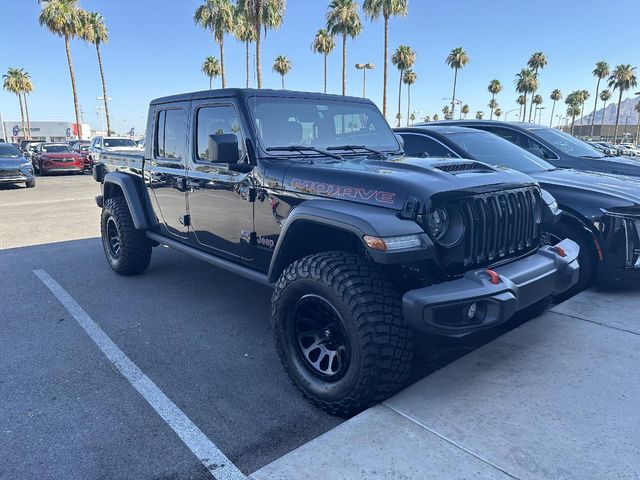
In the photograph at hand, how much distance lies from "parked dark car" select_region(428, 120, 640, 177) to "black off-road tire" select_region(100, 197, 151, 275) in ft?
15.3

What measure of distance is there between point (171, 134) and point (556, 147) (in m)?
5.26

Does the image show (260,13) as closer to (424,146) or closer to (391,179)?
(424,146)

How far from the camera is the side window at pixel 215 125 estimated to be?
11.6 feet

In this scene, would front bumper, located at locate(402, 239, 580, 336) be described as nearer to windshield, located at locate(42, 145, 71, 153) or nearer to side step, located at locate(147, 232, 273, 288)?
side step, located at locate(147, 232, 273, 288)

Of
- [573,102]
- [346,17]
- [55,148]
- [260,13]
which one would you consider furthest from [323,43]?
[573,102]

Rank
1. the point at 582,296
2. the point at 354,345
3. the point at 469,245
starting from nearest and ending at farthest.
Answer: the point at 354,345 → the point at 469,245 → the point at 582,296

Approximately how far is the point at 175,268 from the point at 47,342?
7.11 ft

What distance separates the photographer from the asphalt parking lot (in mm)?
2387

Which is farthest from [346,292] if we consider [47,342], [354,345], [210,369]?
[47,342]

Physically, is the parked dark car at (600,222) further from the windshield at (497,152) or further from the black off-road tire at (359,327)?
the black off-road tire at (359,327)

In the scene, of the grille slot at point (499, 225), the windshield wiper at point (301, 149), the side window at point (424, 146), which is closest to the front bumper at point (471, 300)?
the grille slot at point (499, 225)

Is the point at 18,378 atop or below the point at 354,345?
below

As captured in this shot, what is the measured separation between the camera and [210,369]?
328 cm

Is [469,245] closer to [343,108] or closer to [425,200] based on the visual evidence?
[425,200]
